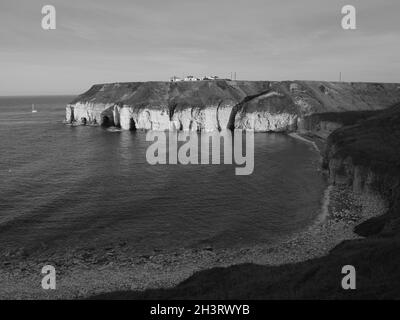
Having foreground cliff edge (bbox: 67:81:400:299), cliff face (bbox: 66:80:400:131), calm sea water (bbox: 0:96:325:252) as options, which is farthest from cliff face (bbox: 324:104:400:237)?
cliff face (bbox: 66:80:400:131)

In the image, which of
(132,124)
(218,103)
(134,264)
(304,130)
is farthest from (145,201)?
(132,124)

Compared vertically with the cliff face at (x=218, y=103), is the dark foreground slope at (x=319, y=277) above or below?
below

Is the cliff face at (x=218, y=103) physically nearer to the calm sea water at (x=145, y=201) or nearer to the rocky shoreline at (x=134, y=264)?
the calm sea water at (x=145, y=201)

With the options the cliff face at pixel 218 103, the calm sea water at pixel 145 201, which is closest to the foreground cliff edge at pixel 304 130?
the cliff face at pixel 218 103

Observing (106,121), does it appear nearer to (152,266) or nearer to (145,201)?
(145,201)
